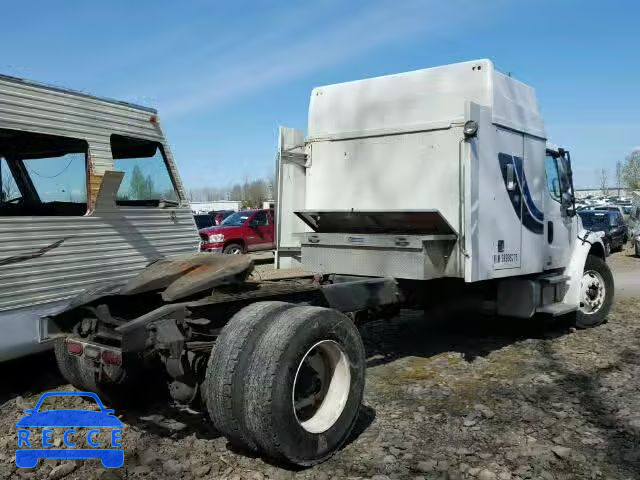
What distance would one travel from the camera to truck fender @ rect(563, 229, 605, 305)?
7938mm

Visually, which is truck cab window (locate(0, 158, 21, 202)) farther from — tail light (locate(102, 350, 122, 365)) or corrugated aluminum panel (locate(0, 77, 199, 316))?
tail light (locate(102, 350, 122, 365))

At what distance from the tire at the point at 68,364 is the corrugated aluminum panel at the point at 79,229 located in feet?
1.82

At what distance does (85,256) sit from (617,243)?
71.9 ft

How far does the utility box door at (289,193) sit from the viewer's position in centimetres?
Result: 732

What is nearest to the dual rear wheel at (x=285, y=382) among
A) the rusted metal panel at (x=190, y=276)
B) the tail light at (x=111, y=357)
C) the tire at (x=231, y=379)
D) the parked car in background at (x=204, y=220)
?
the tire at (x=231, y=379)

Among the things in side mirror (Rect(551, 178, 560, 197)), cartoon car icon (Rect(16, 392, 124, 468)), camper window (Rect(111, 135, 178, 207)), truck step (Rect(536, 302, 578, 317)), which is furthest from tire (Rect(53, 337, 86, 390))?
side mirror (Rect(551, 178, 560, 197))

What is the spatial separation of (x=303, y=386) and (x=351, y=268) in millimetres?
2510

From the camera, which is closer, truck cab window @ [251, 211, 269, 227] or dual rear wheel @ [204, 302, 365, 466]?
dual rear wheel @ [204, 302, 365, 466]

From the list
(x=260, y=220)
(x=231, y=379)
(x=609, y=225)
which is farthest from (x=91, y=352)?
(x=609, y=225)

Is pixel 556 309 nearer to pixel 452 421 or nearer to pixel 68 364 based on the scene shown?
pixel 452 421

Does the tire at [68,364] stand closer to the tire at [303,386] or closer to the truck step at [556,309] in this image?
the tire at [303,386]

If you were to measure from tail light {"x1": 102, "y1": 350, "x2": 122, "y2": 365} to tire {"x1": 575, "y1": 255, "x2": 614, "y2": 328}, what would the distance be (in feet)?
21.5

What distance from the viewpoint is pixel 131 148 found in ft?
21.5

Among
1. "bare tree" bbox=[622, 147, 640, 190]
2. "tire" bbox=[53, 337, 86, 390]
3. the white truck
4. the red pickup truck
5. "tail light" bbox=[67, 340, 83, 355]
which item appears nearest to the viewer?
the white truck
